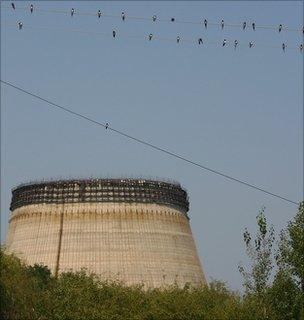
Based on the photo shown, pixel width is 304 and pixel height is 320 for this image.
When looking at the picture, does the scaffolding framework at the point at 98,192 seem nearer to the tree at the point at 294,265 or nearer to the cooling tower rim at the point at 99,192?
the cooling tower rim at the point at 99,192

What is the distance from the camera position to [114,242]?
6775 cm

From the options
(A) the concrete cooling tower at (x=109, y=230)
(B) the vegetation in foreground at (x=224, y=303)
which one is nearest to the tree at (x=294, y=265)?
(B) the vegetation in foreground at (x=224, y=303)

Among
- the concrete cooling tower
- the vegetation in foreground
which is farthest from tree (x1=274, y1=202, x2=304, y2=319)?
the concrete cooling tower

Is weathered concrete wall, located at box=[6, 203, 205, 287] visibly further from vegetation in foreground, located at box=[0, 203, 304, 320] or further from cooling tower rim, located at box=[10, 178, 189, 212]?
vegetation in foreground, located at box=[0, 203, 304, 320]

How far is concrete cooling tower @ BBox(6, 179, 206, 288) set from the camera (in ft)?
220

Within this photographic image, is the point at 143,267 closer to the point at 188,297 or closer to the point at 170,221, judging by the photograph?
the point at 170,221

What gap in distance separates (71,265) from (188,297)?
69.3ft

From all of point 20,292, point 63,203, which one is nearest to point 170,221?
point 63,203

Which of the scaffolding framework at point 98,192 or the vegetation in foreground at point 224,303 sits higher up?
the scaffolding framework at point 98,192

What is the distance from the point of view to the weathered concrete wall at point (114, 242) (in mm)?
66812

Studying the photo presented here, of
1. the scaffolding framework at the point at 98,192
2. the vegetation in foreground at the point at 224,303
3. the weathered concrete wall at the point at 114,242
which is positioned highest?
the scaffolding framework at the point at 98,192

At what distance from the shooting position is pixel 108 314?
43.5 metres

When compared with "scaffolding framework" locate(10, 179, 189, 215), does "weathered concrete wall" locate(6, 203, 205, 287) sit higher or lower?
lower

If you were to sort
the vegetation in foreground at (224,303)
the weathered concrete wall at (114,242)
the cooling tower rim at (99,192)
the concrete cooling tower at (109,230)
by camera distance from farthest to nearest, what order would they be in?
1. the cooling tower rim at (99,192)
2. the concrete cooling tower at (109,230)
3. the weathered concrete wall at (114,242)
4. the vegetation in foreground at (224,303)
